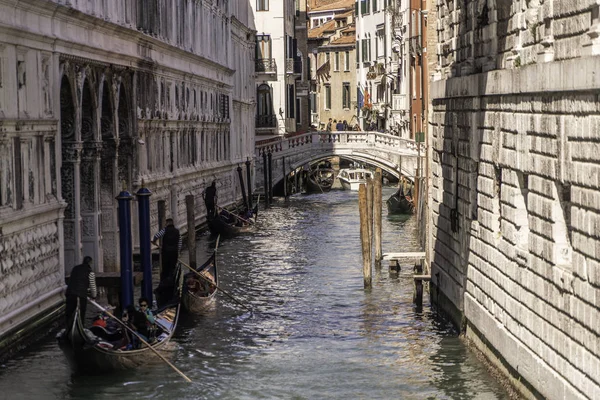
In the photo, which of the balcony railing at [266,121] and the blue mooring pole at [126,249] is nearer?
the blue mooring pole at [126,249]

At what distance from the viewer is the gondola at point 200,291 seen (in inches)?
741

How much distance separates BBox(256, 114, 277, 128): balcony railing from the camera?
5125cm

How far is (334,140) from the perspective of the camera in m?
43.8

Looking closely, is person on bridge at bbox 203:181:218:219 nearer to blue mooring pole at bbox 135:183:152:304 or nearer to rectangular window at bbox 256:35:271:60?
blue mooring pole at bbox 135:183:152:304

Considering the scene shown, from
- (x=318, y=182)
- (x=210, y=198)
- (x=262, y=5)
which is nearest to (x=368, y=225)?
(x=210, y=198)

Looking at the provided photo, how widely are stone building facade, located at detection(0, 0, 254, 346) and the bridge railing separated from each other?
33.2ft

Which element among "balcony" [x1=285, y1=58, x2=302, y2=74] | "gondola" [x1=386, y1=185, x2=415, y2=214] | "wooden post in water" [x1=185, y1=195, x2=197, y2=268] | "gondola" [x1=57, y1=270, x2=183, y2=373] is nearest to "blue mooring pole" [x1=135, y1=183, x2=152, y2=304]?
"gondola" [x1=57, y1=270, x2=183, y2=373]

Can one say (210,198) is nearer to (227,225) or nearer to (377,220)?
(227,225)

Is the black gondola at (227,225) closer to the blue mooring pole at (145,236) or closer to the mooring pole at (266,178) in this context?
the mooring pole at (266,178)

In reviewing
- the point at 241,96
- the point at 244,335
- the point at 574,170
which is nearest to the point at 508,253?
the point at 574,170

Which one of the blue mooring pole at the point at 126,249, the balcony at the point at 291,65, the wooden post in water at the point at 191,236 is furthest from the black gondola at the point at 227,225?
the balcony at the point at 291,65

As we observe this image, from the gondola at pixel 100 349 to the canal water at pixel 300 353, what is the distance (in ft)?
0.41

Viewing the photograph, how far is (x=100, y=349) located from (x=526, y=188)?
4790 millimetres

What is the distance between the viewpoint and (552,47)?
11359mm
